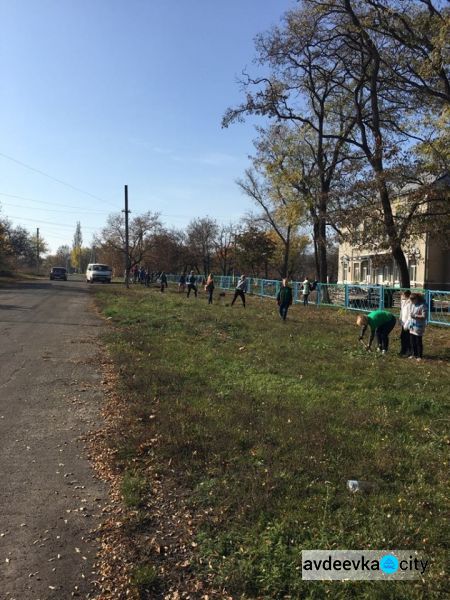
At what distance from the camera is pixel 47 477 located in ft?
14.7

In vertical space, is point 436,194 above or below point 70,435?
above

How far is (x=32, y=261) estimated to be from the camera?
104938 mm

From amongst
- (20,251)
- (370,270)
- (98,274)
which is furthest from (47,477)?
(20,251)

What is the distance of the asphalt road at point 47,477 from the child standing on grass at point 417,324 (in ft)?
22.1

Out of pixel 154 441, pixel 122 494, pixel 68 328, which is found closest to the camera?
pixel 122 494

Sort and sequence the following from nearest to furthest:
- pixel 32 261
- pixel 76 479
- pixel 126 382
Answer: pixel 76 479, pixel 126 382, pixel 32 261

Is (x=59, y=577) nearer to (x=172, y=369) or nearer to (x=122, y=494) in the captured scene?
(x=122, y=494)

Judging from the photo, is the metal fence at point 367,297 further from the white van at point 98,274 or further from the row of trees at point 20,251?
the row of trees at point 20,251

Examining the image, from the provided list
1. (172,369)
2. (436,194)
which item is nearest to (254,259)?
(436,194)

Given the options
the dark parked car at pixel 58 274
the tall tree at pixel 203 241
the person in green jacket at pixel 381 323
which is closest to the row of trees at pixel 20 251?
the dark parked car at pixel 58 274

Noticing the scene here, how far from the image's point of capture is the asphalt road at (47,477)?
10.2ft

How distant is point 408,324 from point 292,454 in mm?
7456

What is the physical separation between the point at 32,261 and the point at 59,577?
10936 cm

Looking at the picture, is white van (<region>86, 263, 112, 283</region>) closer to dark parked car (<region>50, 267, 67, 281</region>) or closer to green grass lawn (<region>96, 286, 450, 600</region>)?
dark parked car (<region>50, 267, 67, 281</region>)
